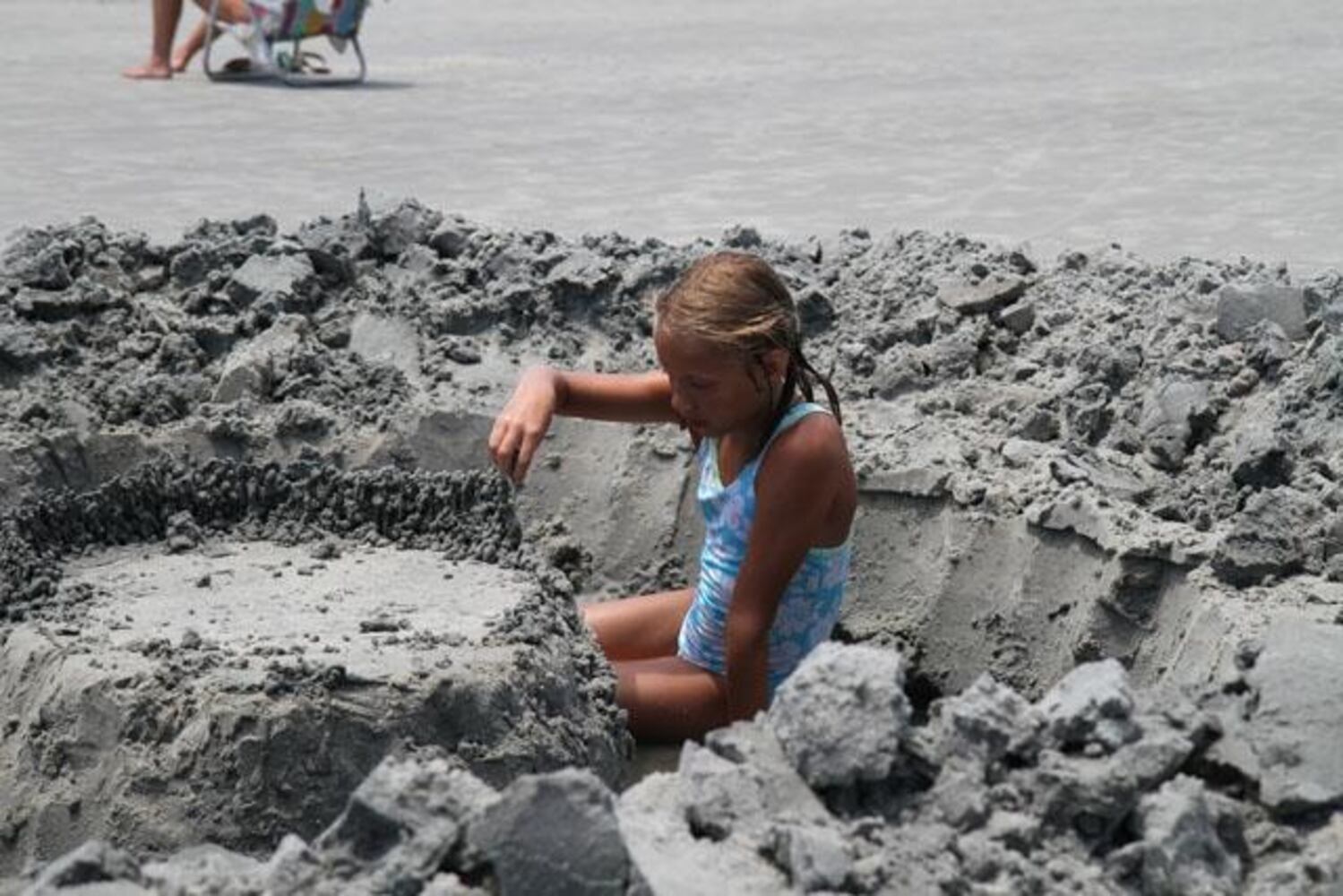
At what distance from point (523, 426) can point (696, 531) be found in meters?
1.11

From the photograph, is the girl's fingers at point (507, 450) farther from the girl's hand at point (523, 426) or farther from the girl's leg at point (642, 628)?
the girl's leg at point (642, 628)

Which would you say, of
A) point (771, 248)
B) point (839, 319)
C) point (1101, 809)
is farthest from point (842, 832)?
point (771, 248)

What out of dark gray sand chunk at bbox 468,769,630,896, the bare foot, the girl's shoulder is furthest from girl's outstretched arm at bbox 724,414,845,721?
the bare foot

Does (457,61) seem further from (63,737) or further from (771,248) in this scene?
(63,737)

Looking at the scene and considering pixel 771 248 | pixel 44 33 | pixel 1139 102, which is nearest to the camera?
pixel 771 248

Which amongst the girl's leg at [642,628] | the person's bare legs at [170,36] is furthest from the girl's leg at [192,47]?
the girl's leg at [642,628]

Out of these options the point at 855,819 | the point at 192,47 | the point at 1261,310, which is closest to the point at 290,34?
the point at 192,47

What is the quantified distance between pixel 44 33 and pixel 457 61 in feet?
10.6

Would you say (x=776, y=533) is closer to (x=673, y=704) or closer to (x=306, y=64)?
(x=673, y=704)

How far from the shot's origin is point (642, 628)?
188 inches

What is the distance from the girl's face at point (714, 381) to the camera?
13.4 feet

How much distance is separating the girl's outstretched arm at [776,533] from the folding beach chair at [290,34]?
25.2 ft

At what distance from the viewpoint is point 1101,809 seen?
2.80 meters

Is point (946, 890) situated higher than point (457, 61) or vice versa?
point (946, 890)
